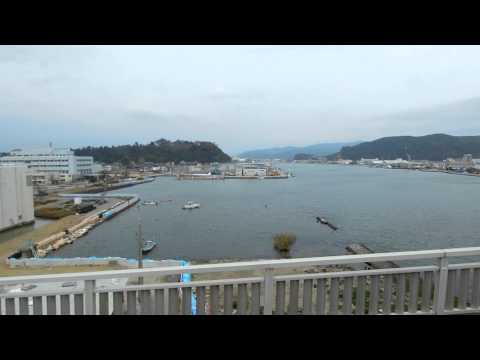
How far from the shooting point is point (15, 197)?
14016mm

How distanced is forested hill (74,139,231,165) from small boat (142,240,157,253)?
41.8m

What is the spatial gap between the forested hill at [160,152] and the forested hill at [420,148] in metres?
32.3

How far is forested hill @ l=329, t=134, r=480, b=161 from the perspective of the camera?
5534cm

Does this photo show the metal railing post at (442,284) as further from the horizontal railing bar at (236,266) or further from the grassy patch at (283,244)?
the grassy patch at (283,244)

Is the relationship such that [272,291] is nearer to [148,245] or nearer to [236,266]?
[236,266]

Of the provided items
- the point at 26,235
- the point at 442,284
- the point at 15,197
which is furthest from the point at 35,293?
the point at 15,197

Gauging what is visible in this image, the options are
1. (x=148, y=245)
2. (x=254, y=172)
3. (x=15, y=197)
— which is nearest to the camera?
(x=148, y=245)

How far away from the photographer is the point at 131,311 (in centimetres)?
92

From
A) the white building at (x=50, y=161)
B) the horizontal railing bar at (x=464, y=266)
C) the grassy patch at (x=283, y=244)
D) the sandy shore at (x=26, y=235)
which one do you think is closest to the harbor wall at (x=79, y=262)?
the sandy shore at (x=26, y=235)

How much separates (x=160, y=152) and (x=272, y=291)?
58.0 meters

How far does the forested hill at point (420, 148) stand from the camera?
2179 inches

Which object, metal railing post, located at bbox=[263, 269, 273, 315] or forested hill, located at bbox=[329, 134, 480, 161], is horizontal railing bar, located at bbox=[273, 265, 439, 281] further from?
forested hill, located at bbox=[329, 134, 480, 161]

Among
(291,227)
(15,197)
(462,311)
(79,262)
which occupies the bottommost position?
(291,227)
